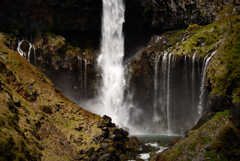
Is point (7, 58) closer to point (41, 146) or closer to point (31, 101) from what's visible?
point (31, 101)

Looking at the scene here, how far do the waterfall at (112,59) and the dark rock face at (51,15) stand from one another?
2.38m

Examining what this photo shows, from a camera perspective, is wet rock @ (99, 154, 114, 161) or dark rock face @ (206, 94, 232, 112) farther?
wet rock @ (99, 154, 114, 161)

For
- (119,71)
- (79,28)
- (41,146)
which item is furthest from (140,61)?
(41,146)

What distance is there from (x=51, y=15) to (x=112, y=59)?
553 inches

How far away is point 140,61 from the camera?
39.6 m

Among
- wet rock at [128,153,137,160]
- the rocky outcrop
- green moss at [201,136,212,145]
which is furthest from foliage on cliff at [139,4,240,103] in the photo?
wet rock at [128,153,137,160]

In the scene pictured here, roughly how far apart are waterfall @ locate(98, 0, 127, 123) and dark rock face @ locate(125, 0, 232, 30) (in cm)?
289

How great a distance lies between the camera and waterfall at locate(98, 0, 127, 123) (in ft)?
137

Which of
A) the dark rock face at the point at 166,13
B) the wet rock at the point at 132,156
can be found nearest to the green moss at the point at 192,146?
the wet rock at the point at 132,156

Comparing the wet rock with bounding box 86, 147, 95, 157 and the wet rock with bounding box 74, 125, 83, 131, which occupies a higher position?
the wet rock with bounding box 74, 125, 83, 131

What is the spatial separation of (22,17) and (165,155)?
111 feet

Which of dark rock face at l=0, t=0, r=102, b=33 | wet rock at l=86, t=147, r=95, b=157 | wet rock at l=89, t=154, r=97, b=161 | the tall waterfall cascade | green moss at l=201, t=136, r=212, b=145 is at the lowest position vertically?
wet rock at l=89, t=154, r=97, b=161

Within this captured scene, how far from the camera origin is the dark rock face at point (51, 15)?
3734cm

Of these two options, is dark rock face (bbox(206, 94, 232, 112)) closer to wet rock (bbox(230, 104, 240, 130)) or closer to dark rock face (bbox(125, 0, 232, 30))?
wet rock (bbox(230, 104, 240, 130))
